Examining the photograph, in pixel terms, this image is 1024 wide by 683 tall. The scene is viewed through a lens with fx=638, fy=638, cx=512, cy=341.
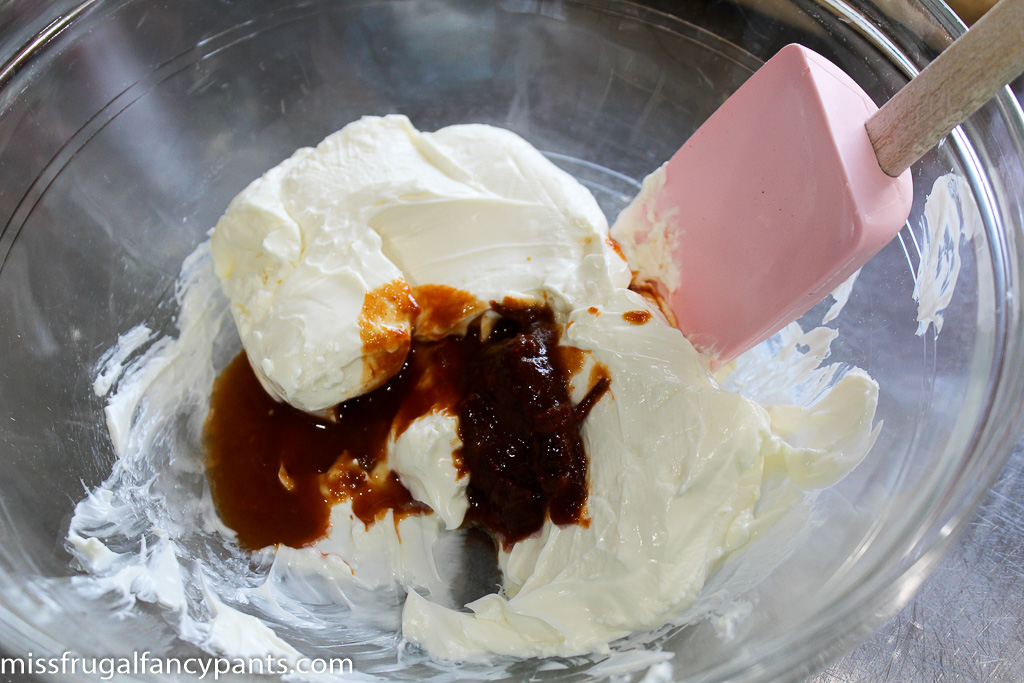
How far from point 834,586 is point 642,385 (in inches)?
20.1

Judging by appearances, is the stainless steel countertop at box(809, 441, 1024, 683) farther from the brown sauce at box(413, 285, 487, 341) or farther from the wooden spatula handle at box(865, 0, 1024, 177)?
the brown sauce at box(413, 285, 487, 341)

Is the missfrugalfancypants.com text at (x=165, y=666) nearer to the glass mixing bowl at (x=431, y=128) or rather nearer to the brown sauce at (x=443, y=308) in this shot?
the glass mixing bowl at (x=431, y=128)

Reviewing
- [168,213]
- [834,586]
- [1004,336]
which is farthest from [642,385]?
[168,213]

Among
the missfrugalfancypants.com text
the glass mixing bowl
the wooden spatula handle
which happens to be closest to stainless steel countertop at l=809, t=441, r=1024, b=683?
the glass mixing bowl

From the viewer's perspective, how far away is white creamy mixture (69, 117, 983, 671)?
1.23 m

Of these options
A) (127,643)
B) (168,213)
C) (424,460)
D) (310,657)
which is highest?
(168,213)

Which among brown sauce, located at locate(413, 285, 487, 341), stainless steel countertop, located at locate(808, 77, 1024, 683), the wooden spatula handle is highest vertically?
the wooden spatula handle

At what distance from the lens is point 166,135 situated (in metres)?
1.69

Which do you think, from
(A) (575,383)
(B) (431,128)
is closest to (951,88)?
(A) (575,383)

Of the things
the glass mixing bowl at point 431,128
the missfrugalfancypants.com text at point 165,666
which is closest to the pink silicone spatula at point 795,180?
the glass mixing bowl at point 431,128

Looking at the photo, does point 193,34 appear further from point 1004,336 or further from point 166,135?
point 1004,336

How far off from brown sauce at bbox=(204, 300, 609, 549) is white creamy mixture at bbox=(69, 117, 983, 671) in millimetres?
38

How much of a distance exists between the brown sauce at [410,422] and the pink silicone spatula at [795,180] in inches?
13.7

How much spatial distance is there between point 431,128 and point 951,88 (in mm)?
1318
